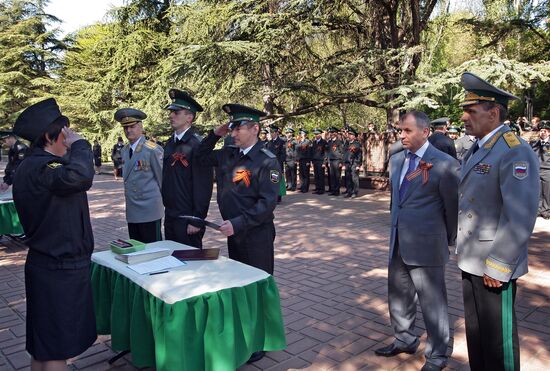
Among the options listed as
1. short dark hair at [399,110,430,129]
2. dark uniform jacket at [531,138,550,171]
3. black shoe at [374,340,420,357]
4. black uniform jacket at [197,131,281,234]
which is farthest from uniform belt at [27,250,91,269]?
dark uniform jacket at [531,138,550,171]

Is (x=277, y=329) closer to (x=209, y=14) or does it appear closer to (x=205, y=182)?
(x=205, y=182)

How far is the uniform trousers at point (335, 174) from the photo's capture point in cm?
1315

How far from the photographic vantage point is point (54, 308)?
2574 mm

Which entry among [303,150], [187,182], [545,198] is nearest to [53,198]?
[187,182]

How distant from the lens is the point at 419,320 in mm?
4164

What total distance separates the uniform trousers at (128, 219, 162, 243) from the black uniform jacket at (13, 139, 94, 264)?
2.06 metres

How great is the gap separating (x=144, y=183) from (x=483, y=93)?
11.2ft

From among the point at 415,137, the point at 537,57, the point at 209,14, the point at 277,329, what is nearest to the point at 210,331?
the point at 277,329

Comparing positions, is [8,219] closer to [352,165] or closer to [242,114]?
[242,114]

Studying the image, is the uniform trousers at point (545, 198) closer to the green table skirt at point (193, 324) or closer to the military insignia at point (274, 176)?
the military insignia at point (274, 176)

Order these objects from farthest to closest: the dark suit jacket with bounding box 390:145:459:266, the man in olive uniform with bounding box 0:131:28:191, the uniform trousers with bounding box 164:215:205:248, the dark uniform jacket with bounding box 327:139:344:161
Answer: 1. the dark uniform jacket with bounding box 327:139:344:161
2. the man in olive uniform with bounding box 0:131:28:191
3. the uniform trousers with bounding box 164:215:205:248
4. the dark suit jacket with bounding box 390:145:459:266

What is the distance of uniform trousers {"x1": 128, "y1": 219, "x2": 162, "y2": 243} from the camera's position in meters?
4.69

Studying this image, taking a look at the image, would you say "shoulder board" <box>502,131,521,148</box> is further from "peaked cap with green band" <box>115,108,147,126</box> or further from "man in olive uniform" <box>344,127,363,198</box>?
"man in olive uniform" <box>344,127,363,198</box>

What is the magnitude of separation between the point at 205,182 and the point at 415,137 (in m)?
1.93
